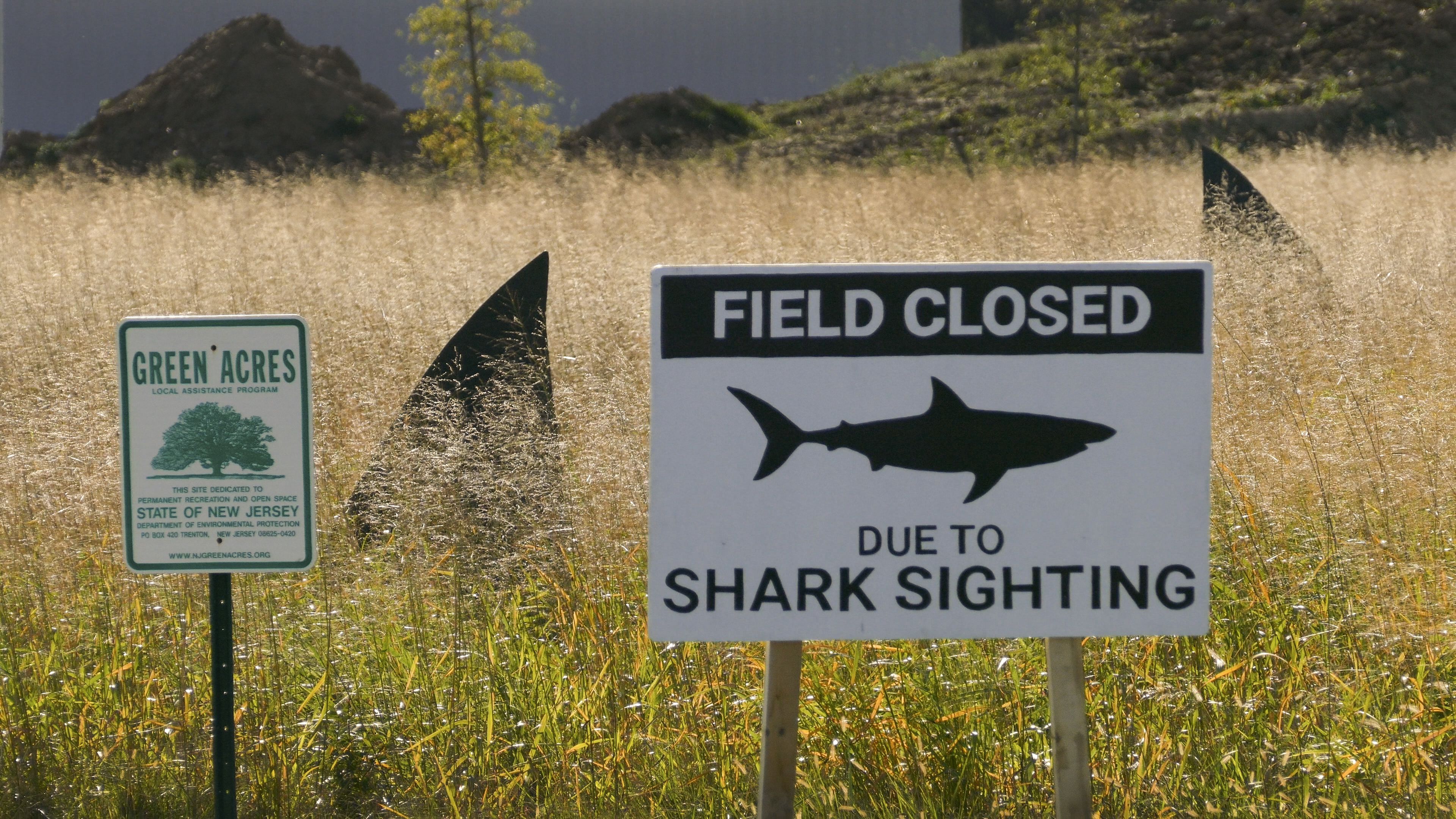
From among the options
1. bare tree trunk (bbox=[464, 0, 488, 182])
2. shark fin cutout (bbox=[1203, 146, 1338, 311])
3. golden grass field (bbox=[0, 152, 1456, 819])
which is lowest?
golden grass field (bbox=[0, 152, 1456, 819])

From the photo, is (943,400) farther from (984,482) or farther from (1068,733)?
(1068,733)

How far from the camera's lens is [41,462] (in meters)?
3.96

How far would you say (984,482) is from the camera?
6.87 feet

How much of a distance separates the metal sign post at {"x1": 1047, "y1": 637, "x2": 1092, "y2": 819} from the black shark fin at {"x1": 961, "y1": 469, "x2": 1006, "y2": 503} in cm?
34

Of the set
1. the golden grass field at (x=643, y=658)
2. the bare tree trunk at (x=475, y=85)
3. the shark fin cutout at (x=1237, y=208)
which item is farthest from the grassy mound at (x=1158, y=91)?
the golden grass field at (x=643, y=658)

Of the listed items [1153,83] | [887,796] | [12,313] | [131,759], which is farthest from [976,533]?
[1153,83]

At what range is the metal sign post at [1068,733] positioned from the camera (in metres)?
2.18

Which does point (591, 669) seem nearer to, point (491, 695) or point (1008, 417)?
point (491, 695)

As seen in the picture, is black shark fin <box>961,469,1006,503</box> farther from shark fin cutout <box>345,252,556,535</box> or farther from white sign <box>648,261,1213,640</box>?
shark fin cutout <box>345,252,556,535</box>

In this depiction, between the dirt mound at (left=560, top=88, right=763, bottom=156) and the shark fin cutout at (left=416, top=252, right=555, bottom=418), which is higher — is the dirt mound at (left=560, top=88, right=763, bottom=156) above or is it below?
above

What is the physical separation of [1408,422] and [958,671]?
1.90m

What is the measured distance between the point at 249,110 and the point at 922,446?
39.7m

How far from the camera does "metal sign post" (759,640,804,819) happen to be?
7.09 feet

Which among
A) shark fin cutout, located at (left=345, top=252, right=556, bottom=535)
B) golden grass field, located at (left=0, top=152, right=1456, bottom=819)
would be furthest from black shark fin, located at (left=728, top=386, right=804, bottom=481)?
shark fin cutout, located at (left=345, top=252, right=556, bottom=535)
